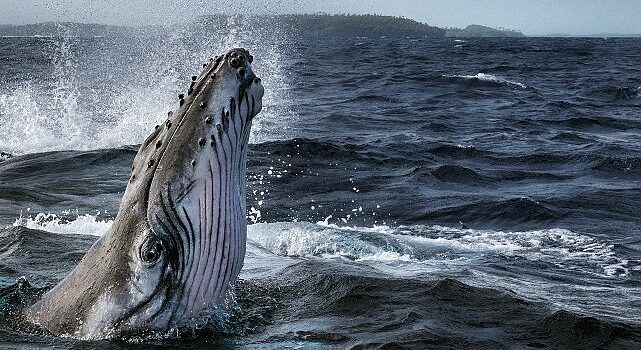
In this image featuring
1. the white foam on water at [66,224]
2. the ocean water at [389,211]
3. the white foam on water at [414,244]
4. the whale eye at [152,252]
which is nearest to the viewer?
the whale eye at [152,252]

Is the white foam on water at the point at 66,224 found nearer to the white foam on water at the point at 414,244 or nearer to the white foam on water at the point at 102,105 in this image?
the white foam on water at the point at 414,244

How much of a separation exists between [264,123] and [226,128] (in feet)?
62.5

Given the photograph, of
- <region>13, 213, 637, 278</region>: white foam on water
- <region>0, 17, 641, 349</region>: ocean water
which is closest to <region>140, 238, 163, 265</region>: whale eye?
<region>0, 17, 641, 349</region>: ocean water

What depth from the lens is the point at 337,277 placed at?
787 centimetres

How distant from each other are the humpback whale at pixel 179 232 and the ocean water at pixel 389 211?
18 cm

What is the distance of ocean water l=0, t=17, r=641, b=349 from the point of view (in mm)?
6680

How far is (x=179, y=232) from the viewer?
18.2 feet

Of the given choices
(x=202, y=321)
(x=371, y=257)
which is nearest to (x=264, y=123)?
(x=371, y=257)

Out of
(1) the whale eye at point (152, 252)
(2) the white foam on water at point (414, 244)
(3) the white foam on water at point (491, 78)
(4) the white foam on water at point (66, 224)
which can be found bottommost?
(3) the white foam on water at point (491, 78)

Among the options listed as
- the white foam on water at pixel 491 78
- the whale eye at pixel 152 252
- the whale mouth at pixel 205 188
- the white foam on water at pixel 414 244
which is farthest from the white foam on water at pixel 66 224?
the white foam on water at pixel 491 78

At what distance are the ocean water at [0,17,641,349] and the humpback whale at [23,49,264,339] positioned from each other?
0.18 meters

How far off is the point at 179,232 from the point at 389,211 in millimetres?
8794

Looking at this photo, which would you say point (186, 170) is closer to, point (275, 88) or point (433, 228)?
point (433, 228)

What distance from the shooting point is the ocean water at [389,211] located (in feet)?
21.9
